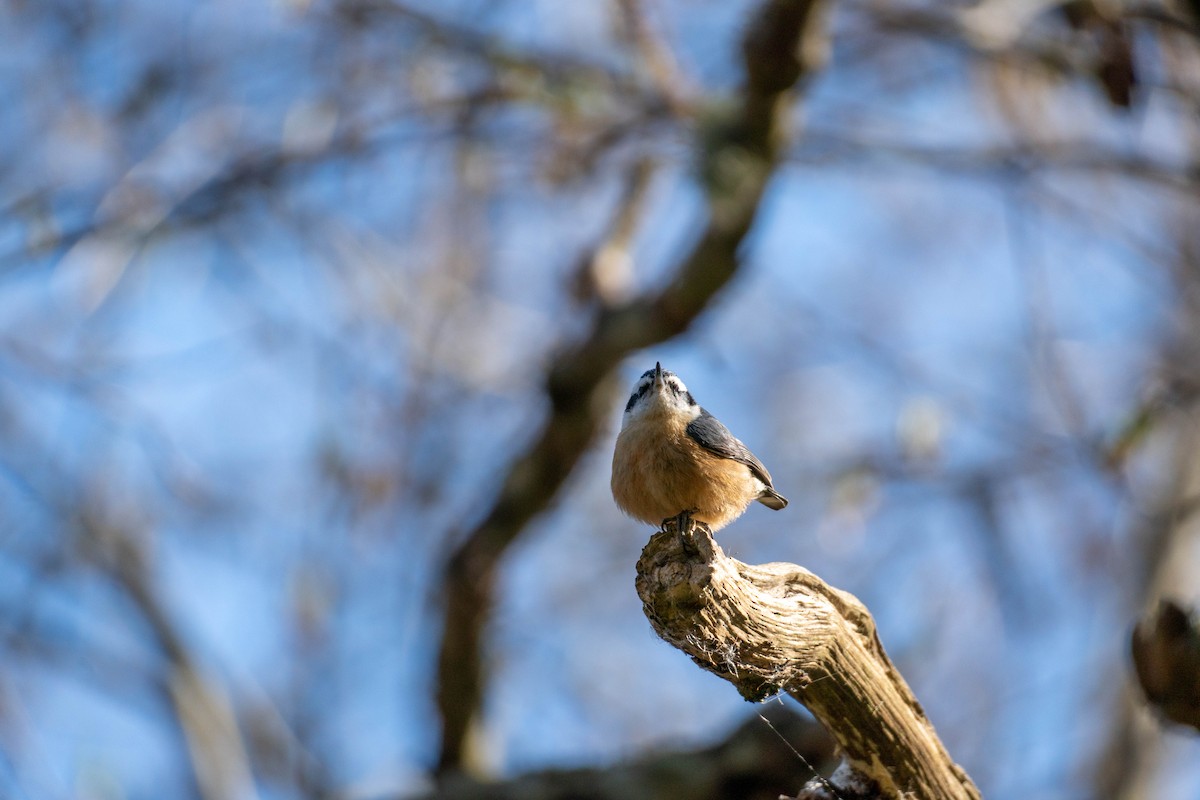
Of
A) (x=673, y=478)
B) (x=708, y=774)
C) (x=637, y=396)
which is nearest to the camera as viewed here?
(x=673, y=478)

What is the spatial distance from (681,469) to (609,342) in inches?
70.1

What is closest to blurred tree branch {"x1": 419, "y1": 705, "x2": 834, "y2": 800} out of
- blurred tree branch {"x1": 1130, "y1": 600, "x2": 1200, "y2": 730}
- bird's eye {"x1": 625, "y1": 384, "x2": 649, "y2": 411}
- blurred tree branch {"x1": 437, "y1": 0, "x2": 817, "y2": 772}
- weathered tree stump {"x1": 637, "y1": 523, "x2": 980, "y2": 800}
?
blurred tree branch {"x1": 437, "y1": 0, "x2": 817, "y2": 772}

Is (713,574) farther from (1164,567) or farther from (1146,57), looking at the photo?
(1164,567)

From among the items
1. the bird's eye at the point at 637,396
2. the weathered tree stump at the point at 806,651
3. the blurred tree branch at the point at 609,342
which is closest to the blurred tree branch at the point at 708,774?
the blurred tree branch at the point at 609,342

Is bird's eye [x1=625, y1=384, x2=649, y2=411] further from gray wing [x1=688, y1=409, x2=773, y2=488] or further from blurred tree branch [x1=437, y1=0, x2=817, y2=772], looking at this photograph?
blurred tree branch [x1=437, y1=0, x2=817, y2=772]

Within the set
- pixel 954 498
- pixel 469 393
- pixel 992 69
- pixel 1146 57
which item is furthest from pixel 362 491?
pixel 1146 57

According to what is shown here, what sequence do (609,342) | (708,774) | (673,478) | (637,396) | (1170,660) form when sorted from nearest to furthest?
(1170,660)
(673,478)
(637,396)
(708,774)
(609,342)

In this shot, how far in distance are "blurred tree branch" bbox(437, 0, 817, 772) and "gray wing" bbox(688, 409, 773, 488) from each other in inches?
50.7

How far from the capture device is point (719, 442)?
12.3 feet

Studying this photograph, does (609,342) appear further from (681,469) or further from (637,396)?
(681,469)

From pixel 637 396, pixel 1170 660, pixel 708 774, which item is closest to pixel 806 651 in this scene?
pixel 1170 660

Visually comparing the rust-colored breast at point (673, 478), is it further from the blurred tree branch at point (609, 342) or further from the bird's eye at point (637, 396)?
the blurred tree branch at point (609, 342)

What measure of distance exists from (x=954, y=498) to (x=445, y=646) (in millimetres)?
3109

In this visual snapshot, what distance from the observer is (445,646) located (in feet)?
19.1
